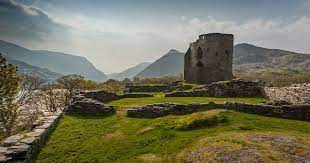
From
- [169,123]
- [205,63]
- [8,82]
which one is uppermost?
[205,63]

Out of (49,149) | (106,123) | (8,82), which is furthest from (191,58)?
(49,149)

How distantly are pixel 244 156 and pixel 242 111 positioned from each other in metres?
7.96

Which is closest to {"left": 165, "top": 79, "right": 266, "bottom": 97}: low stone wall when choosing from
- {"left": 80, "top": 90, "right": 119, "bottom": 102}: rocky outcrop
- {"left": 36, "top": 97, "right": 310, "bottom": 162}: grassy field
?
{"left": 80, "top": 90, "right": 119, "bottom": 102}: rocky outcrop

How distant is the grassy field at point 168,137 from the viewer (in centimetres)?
1403

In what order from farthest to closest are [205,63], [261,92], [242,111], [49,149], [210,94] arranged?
[205,63] → [210,94] → [261,92] → [242,111] → [49,149]

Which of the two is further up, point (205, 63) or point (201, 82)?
point (205, 63)

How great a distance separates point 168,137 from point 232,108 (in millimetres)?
6202

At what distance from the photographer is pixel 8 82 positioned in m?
32.4

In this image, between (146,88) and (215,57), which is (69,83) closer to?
(146,88)

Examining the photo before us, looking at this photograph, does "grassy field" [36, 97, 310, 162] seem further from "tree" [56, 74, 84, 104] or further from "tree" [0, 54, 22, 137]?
"tree" [56, 74, 84, 104]

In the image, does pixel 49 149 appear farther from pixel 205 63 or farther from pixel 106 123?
pixel 205 63

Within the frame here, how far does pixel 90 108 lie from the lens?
77.2 ft

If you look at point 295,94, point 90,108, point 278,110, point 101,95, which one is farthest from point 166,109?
point 295,94

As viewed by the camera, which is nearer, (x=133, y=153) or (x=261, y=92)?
(x=133, y=153)
